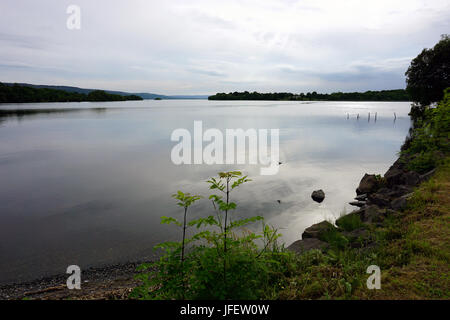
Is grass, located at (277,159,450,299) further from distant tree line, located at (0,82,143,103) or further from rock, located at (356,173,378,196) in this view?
distant tree line, located at (0,82,143,103)

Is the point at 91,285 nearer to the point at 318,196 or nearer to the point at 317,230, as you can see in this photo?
the point at 317,230

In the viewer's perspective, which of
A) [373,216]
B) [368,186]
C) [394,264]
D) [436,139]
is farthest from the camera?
[368,186]

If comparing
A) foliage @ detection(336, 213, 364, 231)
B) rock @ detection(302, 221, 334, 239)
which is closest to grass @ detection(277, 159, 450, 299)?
rock @ detection(302, 221, 334, 239)

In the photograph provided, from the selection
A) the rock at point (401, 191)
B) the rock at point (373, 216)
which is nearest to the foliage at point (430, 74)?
the rock at point (401, 191)

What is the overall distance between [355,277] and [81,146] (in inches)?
1395

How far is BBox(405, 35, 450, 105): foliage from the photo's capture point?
3859 cm

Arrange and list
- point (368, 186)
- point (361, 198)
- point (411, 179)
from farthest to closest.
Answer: point (368, 186) < point (361, 198) < point (411, 179)

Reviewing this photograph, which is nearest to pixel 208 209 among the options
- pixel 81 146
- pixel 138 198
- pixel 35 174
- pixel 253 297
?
pixel 138 198

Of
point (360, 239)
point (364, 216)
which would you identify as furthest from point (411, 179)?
point (360, 239)

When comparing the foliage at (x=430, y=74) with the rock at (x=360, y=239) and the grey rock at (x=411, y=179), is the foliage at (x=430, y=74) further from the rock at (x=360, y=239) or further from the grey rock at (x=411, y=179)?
the rock at (x=360, y=239)

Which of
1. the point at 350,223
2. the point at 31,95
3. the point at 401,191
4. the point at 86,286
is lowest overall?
the point at 86,286

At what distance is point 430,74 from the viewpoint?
130ft

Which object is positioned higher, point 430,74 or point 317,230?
point 430,74

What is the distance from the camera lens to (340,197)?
49.5ft
